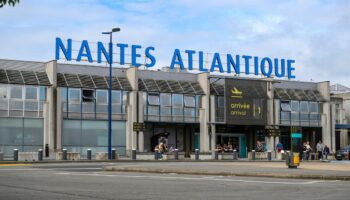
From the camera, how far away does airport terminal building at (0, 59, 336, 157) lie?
51.1 meters

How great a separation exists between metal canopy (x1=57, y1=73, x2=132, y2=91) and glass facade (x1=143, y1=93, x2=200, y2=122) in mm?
2318

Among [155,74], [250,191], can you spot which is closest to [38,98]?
[155,74]

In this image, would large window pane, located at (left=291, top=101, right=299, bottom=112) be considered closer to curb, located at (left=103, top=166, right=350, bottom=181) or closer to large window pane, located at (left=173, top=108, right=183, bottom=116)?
large window pane, located at (left=173, top=108, right=183, bottom=116)

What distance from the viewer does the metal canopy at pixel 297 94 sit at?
63894 millimetres

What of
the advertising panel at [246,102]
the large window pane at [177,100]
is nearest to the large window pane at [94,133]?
the large window pane at [177,100]

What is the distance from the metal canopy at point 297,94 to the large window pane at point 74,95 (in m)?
21.1

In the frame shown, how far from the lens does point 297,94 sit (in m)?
64.9

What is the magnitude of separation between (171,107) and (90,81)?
8.01 meters

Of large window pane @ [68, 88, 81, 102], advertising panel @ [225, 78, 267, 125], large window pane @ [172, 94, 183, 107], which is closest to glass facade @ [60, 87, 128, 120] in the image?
large window pane @ [68, 88, 81, 102]

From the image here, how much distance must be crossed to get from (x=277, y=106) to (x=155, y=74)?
13429 millimetres

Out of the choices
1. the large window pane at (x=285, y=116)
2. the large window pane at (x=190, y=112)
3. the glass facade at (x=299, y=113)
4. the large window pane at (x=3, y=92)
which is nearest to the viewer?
the large window pane at (x=3, y=92)

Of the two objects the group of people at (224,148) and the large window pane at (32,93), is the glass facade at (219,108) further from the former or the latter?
the large window pane at (32,93)

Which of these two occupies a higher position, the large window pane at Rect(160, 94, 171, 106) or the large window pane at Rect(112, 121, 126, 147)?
the large window pane at Rect(160, 94, 171, 106)

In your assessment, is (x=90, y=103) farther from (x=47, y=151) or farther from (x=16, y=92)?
(x=47, y=151)
